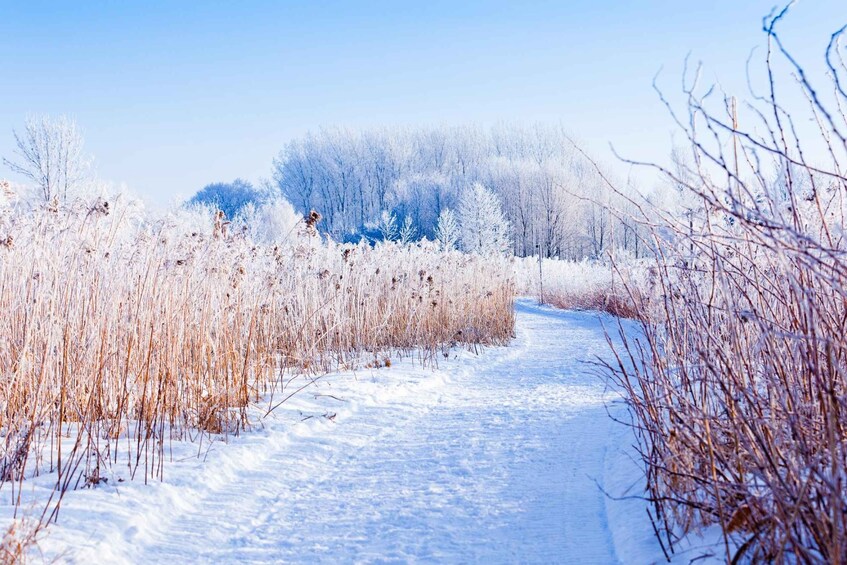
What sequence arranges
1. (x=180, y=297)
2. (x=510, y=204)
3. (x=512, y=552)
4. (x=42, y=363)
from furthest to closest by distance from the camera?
(x=510, y=204)
(x=180, y=297)
(x=42, y=363)
(x=512, y=552)

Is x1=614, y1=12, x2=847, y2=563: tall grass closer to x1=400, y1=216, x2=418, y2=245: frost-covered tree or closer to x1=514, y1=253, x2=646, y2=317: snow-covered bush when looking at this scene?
x1=514, y1=253, x2=646, y2=317: snow-covered bush

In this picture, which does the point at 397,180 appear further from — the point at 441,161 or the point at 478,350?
the point at 478,350

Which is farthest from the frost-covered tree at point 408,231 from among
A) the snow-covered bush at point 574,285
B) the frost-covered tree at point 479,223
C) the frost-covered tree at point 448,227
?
the snow-covered bush at point 574,285

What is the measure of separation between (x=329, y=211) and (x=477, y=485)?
52292 mm

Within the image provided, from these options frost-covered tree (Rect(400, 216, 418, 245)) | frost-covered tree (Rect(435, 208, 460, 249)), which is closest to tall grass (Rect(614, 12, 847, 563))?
frost-covered tree (Rect(400, 216, 418, 245))

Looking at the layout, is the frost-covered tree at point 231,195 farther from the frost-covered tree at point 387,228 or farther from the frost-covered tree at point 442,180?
the frost-covered tree at point 387,228

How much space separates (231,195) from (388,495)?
65.1 meters

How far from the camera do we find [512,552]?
2.41 metres

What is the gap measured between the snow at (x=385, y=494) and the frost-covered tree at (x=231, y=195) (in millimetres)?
58775

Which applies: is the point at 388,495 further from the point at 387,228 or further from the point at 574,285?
the point at 387,228

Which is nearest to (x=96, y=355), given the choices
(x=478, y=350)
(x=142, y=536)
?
(x=142, y=536)

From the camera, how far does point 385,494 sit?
10.2 feet

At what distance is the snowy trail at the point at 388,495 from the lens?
2.43 m

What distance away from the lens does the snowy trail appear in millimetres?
2426
